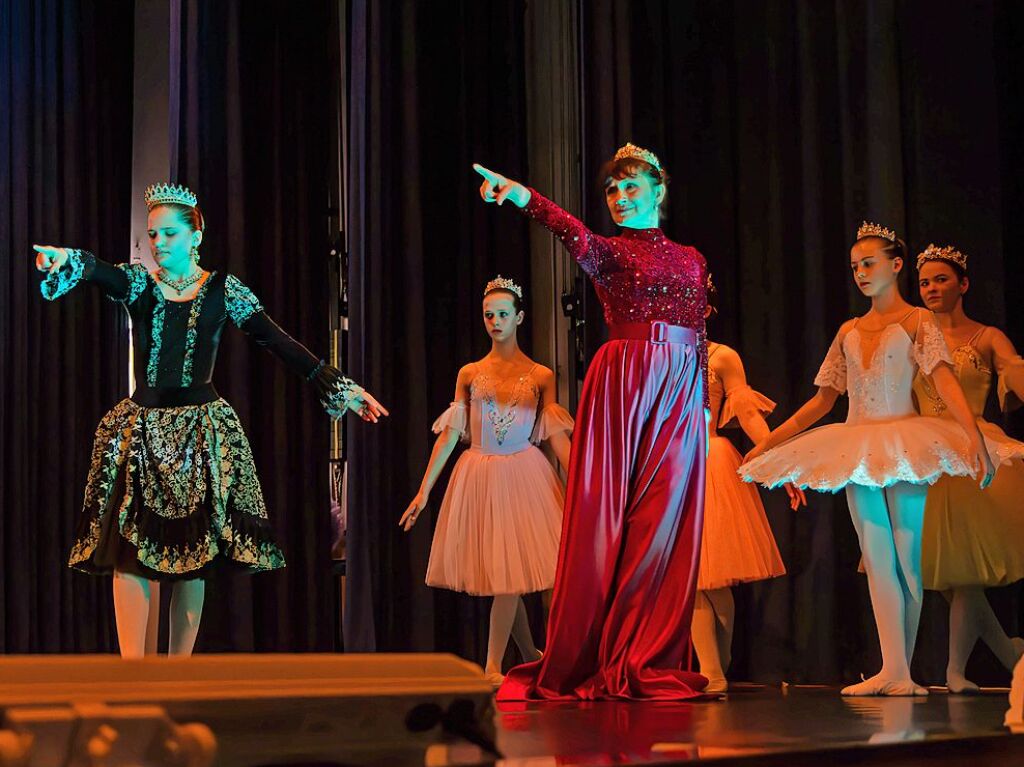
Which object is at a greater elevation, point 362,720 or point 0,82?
point 0,82

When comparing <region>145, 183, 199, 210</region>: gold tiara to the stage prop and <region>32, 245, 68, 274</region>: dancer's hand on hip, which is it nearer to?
<region>32, 245, 68, 274</region>: dancer's hand on hip

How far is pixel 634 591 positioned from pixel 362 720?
228 centimetres

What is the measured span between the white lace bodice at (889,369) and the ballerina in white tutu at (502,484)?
51.1 inches

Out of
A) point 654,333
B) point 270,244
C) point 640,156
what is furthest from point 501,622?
point 270,244

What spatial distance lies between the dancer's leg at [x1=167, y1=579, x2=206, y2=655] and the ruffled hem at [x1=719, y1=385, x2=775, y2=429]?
6.55 feet

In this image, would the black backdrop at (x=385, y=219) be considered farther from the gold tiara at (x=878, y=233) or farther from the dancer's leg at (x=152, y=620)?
the dancer's leg at (x=152, y=620)

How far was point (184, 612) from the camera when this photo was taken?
418 cm

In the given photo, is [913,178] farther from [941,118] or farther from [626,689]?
[626,689]

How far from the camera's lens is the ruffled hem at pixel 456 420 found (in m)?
5.46

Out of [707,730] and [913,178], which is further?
[913,178]

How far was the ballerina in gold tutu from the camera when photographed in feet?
14.8

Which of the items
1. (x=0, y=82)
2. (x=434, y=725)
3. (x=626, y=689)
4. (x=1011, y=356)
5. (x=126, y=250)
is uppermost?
(x=0, y=82)

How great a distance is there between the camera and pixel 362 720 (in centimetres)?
187

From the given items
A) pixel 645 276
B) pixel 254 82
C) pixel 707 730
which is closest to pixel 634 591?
pixel 645 276
